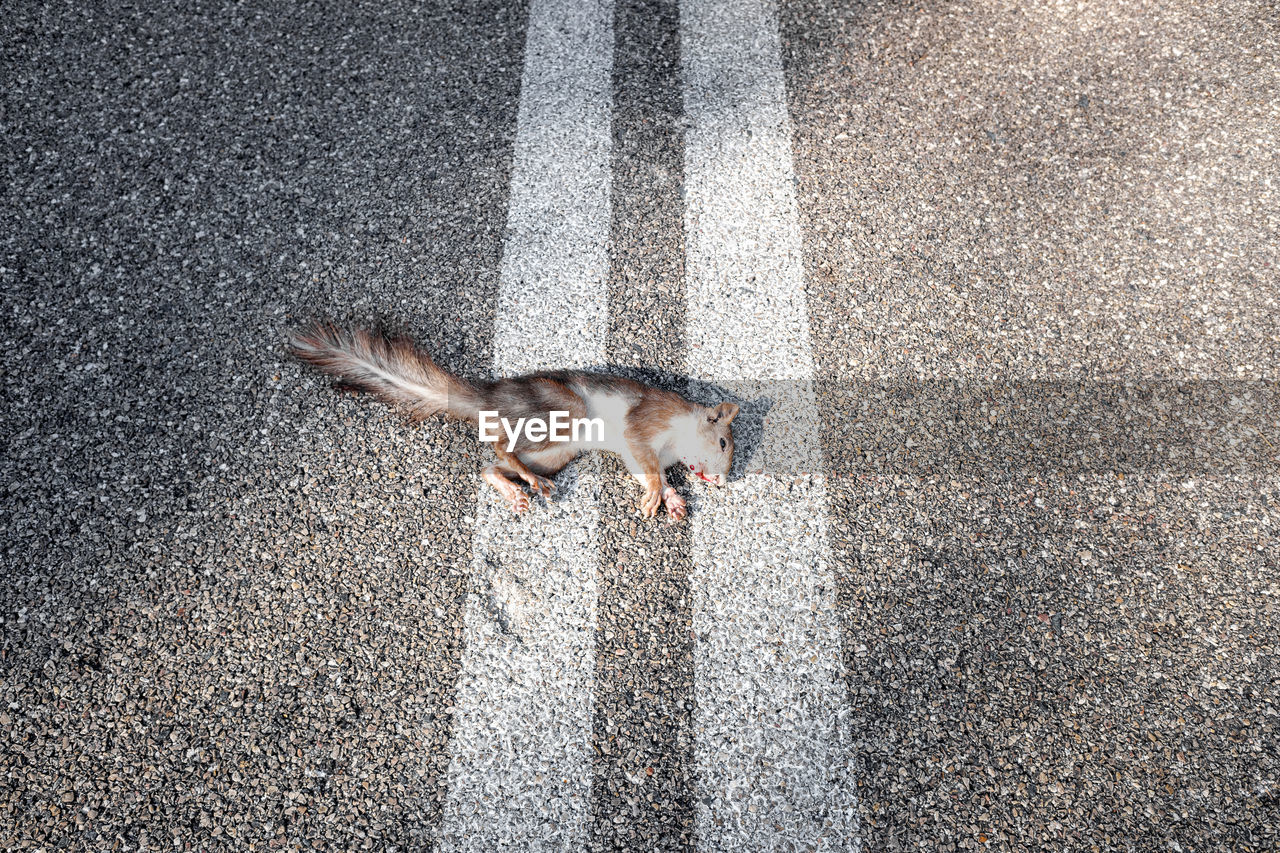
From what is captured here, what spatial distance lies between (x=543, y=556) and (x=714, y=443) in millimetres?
717

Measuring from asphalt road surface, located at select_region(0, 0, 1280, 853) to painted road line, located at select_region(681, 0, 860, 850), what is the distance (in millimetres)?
17

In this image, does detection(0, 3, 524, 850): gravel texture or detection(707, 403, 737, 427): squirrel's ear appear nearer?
detection(0, 3, 524, 850): gravel texture

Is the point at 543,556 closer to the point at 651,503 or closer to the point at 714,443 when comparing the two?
the point at 651,503

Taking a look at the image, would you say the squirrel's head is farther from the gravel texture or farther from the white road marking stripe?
the gravel texture

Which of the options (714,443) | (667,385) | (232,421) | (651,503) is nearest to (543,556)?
(651,503)

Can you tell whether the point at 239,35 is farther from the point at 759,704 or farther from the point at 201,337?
the point at 759,704

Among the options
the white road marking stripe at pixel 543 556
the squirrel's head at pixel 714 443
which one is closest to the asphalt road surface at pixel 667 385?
the white road marking stripe at pixel 543 556

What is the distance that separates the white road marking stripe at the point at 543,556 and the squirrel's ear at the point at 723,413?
1.61ft

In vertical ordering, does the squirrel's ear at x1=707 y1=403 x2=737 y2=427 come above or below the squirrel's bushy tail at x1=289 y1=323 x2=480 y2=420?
below

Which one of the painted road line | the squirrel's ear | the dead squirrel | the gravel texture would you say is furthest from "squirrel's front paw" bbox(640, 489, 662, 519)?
the gravel texture

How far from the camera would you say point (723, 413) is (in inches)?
109

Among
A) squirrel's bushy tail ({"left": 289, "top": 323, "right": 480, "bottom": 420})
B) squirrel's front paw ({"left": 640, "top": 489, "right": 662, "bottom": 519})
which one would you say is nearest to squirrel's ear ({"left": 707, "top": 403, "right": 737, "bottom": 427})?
squirrel's front paw ({"left": 640, "top": 489, "right": 662, "bottom": 519})

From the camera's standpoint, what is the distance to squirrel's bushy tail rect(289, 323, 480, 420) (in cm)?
285

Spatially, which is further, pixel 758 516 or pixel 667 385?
pixel 667 385
